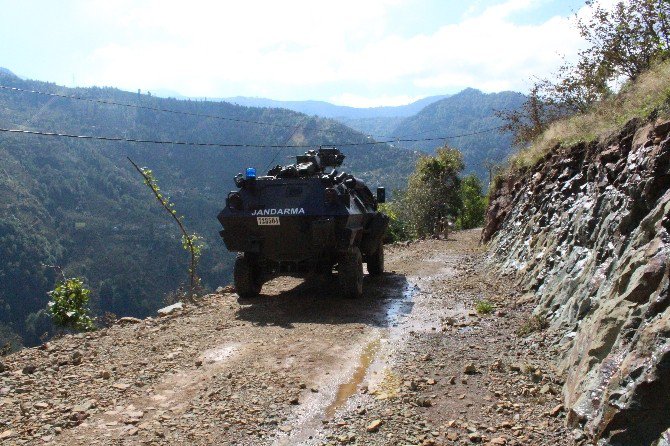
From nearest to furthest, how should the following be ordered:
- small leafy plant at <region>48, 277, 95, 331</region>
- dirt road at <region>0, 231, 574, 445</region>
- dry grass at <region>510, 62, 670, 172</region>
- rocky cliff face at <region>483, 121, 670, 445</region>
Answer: rocky cliff face at <region>483, 121, 670, 445</region>
dirt road at <region>0, 231, 574, 445</region>
dry grass at <region>510, 62, 670, 172</region>
small leafy plant at <region>48, 277, 95, 331</region>

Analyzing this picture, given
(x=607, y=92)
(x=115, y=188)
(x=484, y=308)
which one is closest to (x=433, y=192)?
(x=607, y=92)

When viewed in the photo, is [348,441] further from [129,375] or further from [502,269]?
[502,269]

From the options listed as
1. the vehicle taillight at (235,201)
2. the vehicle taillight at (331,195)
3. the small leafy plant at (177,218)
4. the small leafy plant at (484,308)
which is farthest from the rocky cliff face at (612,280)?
the small leafy plant at (177,218)

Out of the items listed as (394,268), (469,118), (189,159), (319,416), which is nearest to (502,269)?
(394,268)

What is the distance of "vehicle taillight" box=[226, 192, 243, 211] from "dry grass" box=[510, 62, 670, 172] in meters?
5.69

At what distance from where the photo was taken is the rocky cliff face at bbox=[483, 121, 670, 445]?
3.93 meters

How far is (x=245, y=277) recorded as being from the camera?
1070 cm

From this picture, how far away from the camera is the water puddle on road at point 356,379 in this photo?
5.40 metres

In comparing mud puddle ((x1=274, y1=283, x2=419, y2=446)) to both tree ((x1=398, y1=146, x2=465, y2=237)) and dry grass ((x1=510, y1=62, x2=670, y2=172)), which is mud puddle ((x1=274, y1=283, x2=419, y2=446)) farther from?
tree ((x1=398, y1=146, x2=465, y2=237))

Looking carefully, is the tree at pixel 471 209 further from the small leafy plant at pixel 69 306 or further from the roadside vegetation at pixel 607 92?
the small leafy plant at pixel 69 306

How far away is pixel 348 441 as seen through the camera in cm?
466

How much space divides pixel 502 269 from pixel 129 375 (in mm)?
7786

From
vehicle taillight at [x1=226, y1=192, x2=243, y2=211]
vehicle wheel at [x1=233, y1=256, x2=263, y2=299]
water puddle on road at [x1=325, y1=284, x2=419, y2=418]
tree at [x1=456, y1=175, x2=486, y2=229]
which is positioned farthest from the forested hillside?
water puddle on road at [x1=325, y1=284, x2=419, y2=418]

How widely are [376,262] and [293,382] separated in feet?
26.1
